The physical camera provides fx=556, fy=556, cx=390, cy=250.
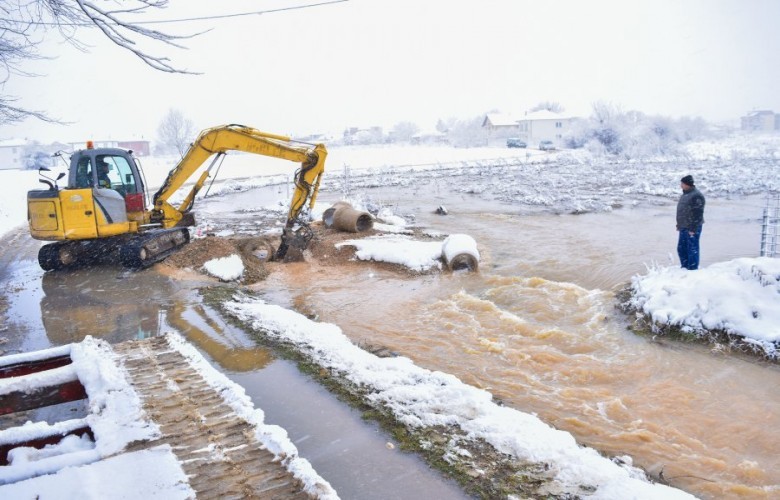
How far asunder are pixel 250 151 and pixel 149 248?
3217 mm

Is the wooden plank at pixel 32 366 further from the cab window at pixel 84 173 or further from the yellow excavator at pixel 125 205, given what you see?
the cab window at pixel 84 173

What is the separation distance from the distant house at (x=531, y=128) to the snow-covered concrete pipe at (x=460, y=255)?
85.9 meters

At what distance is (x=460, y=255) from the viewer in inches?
496

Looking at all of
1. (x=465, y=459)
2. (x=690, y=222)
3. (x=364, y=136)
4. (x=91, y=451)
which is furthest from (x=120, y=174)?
(x=364, y=136)

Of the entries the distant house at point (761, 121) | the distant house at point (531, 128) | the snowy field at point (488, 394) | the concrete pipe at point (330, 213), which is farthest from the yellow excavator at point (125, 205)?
the distant house at point (761, 121)

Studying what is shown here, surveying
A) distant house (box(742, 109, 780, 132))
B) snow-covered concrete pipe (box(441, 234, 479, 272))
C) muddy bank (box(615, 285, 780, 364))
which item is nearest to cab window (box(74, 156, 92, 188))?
snow-covered concrete pipe (box(441, 234, 479, 272))

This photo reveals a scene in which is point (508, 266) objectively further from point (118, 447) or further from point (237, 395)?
point (118, 447)

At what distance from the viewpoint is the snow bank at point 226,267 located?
12101mm

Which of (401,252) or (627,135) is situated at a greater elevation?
(627,135)

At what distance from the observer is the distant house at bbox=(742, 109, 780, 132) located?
107400 mm

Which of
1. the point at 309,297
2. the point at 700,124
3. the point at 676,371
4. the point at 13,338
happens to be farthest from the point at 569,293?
the point at 700,124

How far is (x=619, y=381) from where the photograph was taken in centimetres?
712

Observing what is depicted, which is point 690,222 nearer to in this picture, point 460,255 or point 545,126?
point 460,255

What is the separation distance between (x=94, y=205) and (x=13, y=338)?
3.99 m
